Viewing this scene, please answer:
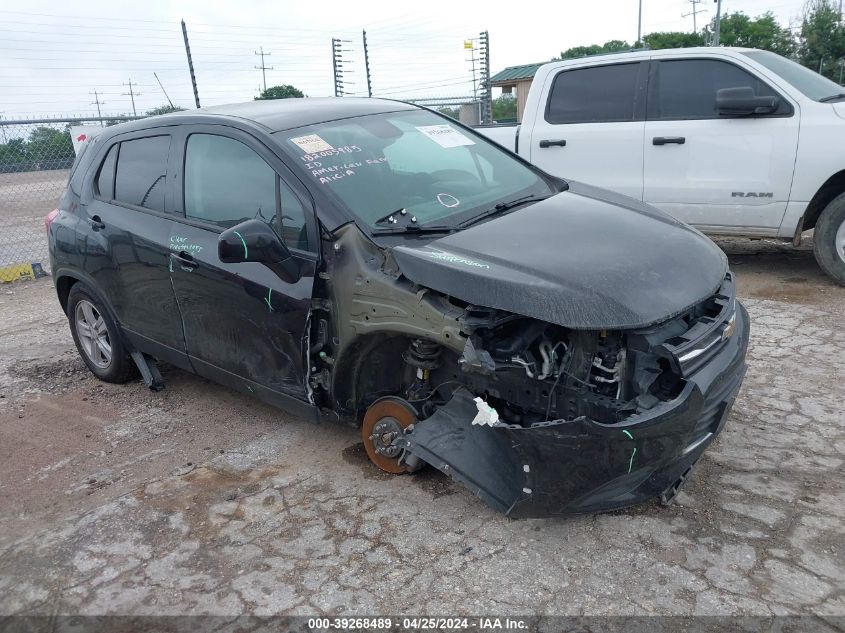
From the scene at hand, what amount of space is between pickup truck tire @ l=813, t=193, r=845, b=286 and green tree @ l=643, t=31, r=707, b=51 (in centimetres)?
3493

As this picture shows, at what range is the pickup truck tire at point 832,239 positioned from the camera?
5719mm

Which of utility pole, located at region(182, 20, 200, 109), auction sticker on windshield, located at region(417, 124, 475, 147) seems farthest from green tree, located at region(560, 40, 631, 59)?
auction sticker on windshield, located at region(417, 124, 475, 147)

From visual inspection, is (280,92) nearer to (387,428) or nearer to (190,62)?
(190,62)

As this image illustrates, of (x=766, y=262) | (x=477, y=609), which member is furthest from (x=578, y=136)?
(x=477, y=609)

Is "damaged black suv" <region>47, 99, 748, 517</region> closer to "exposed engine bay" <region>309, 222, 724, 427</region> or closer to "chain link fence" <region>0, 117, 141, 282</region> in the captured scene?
"exposed engine bay" <region>309, 222, 724, 427</region>

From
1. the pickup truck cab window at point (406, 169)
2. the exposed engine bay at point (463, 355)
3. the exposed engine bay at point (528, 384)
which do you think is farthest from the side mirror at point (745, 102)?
the exposed engine bay at point (463, 355)

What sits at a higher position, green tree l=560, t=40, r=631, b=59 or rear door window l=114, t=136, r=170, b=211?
green tree l=560, t=40, r=631, b=59

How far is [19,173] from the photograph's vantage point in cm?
1048

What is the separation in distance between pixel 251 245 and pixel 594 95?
4610 millimetres

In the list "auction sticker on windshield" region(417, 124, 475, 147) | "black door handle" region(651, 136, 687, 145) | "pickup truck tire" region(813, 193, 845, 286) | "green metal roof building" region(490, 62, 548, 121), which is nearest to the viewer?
"auction sticker on windshield" region(417, 124, 475, 147)

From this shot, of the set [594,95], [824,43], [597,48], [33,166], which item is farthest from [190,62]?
[597,48]

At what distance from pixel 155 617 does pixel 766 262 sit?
6.26 m

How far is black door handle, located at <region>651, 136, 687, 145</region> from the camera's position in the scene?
619 cm

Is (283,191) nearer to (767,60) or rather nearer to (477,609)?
(477,609)
